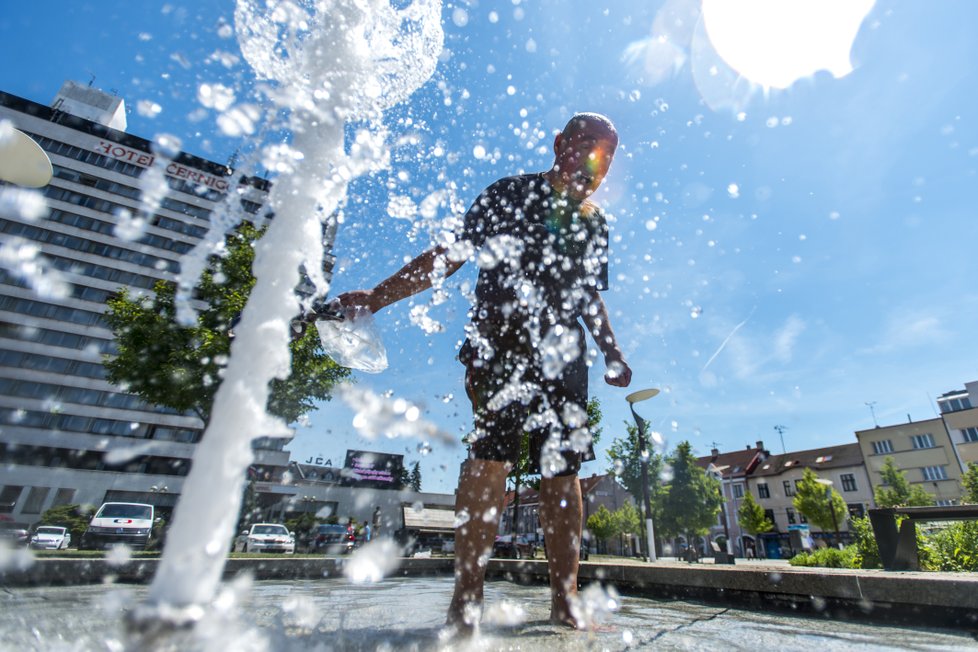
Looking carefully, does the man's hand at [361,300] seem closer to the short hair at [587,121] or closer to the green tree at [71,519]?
the short hair at [587,121]

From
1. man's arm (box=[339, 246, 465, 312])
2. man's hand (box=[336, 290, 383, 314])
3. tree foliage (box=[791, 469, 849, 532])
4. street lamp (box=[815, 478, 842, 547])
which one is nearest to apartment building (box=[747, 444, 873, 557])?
street lamp (box=[815, 478, 842, 547])

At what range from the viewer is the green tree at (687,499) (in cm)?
3594

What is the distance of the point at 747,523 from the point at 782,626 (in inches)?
1768

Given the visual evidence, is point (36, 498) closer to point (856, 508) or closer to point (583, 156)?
point (583, 156)

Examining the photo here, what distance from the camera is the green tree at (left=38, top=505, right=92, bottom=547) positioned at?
30.3m

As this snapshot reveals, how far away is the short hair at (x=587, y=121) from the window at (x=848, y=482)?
58.0 meters

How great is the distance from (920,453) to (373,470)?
56005mm

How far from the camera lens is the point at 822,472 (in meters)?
48.6

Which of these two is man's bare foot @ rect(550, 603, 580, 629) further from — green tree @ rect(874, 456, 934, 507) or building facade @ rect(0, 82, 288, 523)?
building facade @ rect(0, 82, 288, 523)

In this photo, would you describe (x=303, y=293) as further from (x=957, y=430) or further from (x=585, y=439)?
(x=957, y=430)

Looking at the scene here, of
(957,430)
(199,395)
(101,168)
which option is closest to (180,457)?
(101,168)

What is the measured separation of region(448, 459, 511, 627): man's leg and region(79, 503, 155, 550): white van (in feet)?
47.3

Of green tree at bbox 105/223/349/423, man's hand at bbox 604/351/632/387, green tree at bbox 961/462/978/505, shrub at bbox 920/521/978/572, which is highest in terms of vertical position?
green tree at bbox 105/223/349/423

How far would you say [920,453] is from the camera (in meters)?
42.7
